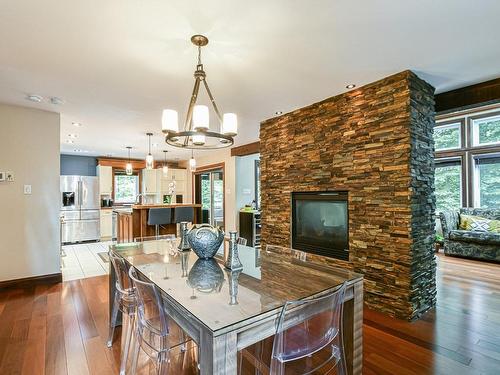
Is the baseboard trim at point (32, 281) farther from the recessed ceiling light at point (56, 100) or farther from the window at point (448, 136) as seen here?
the window at point (448, 136)

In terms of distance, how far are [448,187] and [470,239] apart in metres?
1.53

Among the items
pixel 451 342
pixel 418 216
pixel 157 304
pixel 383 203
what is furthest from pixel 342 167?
pixel 157 304

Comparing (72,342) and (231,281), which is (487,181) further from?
(72,342)

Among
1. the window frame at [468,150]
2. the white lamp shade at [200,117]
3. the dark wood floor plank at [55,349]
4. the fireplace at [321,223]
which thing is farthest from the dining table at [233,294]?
the window frame at [468,150]

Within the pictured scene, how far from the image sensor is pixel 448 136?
6.25 meters

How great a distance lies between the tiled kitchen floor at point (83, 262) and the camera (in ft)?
14.3

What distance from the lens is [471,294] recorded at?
11.1 ft

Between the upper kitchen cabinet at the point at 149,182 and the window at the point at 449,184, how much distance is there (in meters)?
7.36

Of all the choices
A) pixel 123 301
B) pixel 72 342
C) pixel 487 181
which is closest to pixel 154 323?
pixel 123 301

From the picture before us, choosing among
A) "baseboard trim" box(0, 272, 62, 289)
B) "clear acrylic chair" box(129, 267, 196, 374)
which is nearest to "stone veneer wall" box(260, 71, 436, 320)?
"clear acrylic chair" box(129, 267, 196, 374)

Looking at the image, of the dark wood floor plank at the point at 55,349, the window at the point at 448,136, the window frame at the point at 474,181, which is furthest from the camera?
the window at the point at 448,136

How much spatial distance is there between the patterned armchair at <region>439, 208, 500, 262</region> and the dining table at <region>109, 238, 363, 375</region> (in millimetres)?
4555

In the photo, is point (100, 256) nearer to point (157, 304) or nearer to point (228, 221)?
point (228, 221)

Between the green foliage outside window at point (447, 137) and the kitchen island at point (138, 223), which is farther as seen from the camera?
the green foliage outside window at point (447, 137)
